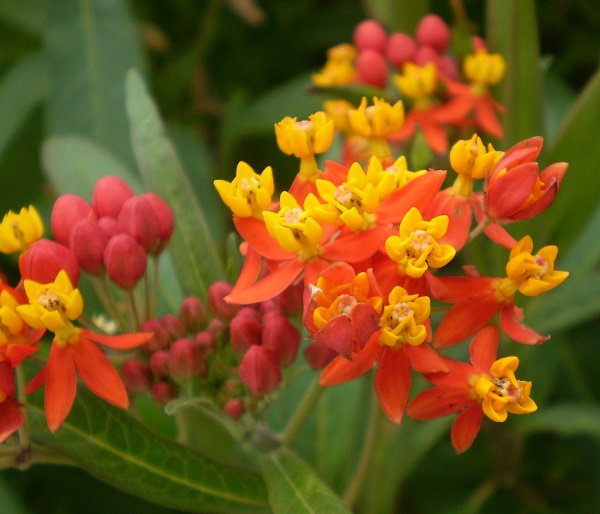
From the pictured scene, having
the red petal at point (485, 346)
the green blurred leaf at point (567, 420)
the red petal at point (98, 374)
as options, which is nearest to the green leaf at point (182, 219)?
the red petal at point (98, 374)

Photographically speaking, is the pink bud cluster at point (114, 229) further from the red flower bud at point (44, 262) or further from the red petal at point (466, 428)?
the red petal at point (466, 428)

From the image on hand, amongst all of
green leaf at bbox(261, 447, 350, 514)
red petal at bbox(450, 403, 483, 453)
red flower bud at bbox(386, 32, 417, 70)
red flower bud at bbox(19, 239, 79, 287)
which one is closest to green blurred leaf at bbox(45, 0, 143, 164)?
red flower bud at bbox(386, 32, 417, 70)

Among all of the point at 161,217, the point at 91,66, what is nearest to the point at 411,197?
the point at 161,217

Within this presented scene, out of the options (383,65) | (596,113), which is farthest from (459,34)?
(596,113)

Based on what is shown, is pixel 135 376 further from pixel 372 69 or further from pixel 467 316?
pixel 372 69

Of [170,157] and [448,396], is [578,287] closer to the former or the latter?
[448,396]
